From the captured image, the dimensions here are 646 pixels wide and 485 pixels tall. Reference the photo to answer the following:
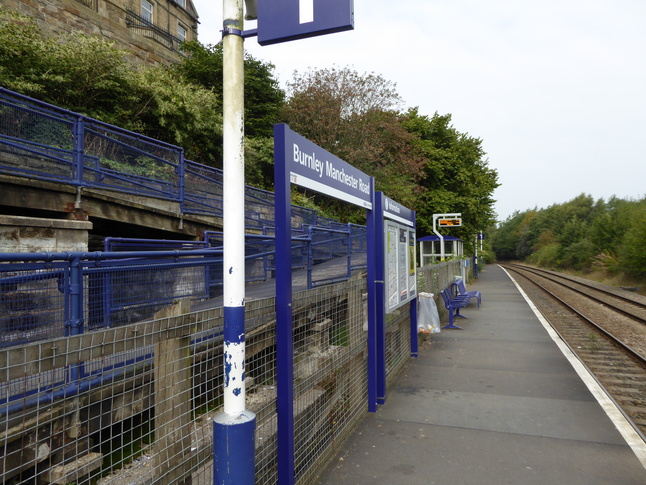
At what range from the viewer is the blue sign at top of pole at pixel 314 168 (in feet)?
9.94

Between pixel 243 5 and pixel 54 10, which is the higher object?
pixel 54 10

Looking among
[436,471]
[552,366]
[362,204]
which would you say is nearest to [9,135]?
[362,204]

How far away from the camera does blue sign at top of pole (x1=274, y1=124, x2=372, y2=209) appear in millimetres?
3029

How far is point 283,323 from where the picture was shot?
9.82ft

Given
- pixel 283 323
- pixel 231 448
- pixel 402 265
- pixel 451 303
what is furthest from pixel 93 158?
pixel 451 303

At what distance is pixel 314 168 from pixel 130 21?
21.1m

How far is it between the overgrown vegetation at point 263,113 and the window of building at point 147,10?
7.09 ft

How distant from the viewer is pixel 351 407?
463cm

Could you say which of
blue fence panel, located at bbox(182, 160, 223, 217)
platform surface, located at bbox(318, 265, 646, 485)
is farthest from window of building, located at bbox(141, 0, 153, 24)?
platform surface, located at bbox(318, 265, 646, 485)

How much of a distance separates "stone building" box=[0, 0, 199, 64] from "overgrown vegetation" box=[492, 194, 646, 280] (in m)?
27.8

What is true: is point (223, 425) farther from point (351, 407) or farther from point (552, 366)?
point (552, 366)

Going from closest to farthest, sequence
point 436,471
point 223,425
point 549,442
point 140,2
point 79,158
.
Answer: point 223,425, point 436,471, point 549,442, point 79,158, point 140,2

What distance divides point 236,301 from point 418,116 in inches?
1219

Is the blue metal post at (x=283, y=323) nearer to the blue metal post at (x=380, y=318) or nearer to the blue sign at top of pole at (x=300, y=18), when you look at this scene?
the blue sign at top of pole at (x=300, y=18)
